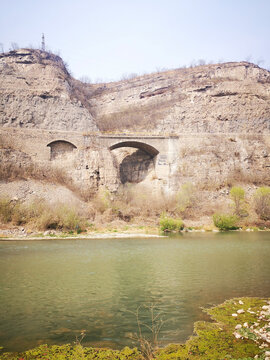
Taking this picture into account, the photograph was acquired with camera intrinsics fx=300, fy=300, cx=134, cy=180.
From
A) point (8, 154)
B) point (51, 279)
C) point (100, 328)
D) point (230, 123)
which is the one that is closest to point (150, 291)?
point (100, 328)

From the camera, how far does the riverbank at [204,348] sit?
172 inches

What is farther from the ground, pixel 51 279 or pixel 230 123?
pixel 230 123

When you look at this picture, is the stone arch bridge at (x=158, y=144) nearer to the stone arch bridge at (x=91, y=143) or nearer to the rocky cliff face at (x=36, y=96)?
the stone arch bridge at (x=91, y=143)

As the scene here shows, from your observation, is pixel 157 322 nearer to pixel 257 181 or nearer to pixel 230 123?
pixel 257 181

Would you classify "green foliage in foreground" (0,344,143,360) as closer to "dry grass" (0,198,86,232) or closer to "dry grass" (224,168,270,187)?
"dry grass" (0,198,86,232)

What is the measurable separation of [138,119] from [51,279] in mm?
36322

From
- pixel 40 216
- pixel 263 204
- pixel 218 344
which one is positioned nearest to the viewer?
pixel 218 344

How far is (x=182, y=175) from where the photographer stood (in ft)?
108

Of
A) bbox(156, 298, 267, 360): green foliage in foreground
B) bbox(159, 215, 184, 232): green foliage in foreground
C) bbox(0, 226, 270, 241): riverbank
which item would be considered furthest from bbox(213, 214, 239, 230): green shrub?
bbox(156, 298, 267, 360): green foliage in foreground

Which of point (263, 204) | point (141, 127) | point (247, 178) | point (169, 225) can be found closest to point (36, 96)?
point (141, 127)

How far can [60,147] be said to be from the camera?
32.4 meters

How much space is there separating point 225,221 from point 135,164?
47.4 ft

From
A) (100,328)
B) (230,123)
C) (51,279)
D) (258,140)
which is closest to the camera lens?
(100,328)

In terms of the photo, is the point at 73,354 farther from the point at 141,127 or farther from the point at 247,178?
the point at 141,127
